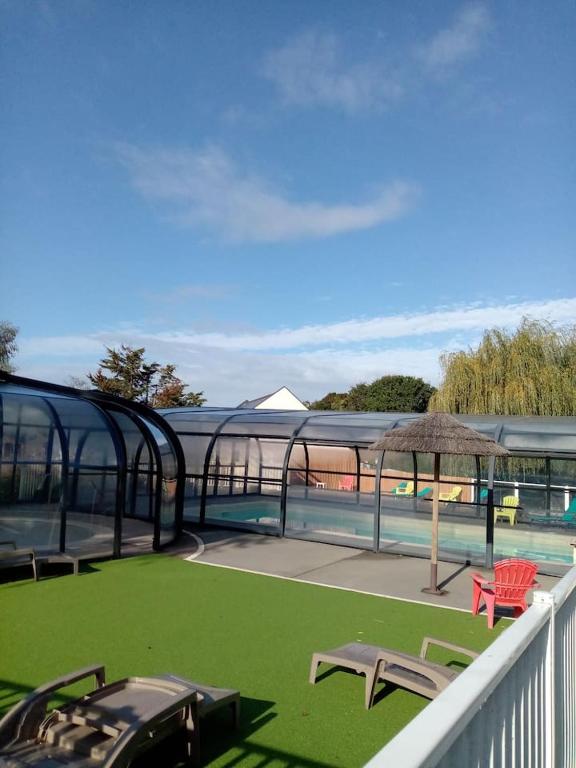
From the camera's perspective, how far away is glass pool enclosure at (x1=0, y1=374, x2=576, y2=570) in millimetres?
9164

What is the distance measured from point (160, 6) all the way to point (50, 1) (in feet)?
6.77

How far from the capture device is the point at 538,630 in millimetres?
2156

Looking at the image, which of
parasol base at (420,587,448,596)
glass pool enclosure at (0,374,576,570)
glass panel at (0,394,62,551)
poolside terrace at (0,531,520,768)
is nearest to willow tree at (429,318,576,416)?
glass pool enclosure at (0,374,576,570)

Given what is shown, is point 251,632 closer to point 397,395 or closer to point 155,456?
point 155,456

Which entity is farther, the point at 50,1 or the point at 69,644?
the point at 50,1

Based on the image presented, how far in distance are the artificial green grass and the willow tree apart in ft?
49.1

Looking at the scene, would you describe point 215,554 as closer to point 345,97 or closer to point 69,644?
point 69,644

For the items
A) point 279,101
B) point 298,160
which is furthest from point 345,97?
point 298,160

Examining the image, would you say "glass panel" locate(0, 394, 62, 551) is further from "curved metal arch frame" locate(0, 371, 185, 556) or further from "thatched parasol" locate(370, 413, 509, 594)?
"thatched parasol" locate(370, 413, 509, 594)

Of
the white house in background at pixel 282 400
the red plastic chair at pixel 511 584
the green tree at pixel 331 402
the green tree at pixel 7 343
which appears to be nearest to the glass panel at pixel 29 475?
the red plastic chair at pixel 511 584

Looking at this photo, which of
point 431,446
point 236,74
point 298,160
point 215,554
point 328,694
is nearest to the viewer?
point 328,694

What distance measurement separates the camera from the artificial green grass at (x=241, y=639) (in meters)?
4.18

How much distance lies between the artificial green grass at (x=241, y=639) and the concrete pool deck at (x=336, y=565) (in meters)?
0.49

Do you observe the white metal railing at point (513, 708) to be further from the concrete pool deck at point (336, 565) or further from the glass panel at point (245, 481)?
the glass panel at point (245, 481)
